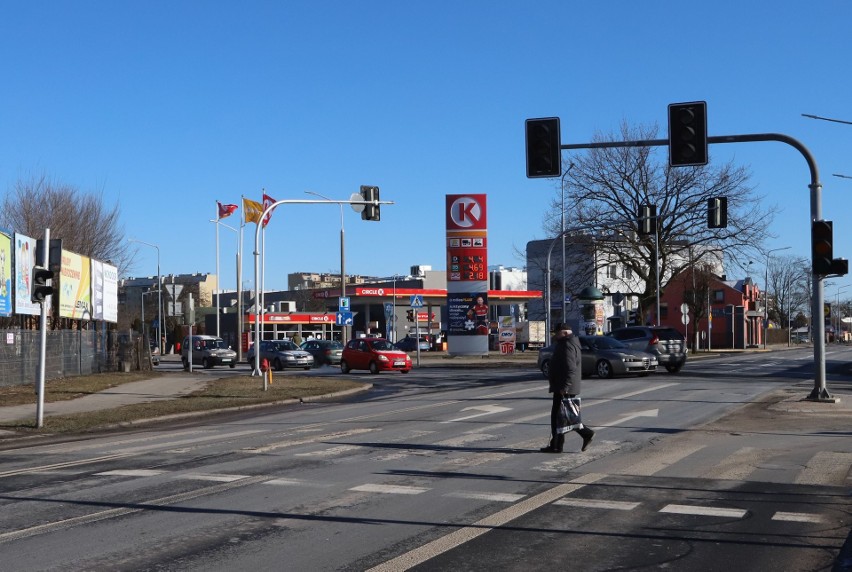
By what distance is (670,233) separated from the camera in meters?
52.3

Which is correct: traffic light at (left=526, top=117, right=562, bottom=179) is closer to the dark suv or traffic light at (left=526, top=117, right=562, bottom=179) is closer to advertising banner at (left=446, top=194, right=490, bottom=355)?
the dark suv

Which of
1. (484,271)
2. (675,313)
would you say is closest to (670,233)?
(484,271)

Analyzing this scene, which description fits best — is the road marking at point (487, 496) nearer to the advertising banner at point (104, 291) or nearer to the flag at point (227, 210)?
the advertising banner at point (104, 291)

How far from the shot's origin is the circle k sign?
5725 centimetres

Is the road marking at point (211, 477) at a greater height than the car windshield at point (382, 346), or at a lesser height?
lesser

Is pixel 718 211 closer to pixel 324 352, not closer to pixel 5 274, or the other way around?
pixel 5 274

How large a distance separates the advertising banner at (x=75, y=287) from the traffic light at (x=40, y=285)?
823 inches

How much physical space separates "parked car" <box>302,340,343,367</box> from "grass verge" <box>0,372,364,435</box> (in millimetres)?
14143

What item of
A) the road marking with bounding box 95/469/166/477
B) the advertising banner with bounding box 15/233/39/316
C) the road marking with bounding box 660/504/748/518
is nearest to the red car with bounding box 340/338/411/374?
the advertising banner with bounding box 15/233/39/316

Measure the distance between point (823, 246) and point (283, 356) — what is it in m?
29.9

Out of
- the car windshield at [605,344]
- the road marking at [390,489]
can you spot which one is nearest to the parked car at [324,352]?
the car windshield at [605,344]

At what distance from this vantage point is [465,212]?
188ft

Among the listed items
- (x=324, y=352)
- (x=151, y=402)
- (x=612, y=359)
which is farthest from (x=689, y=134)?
(x=324, y=352)

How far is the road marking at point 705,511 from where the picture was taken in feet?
27.8
